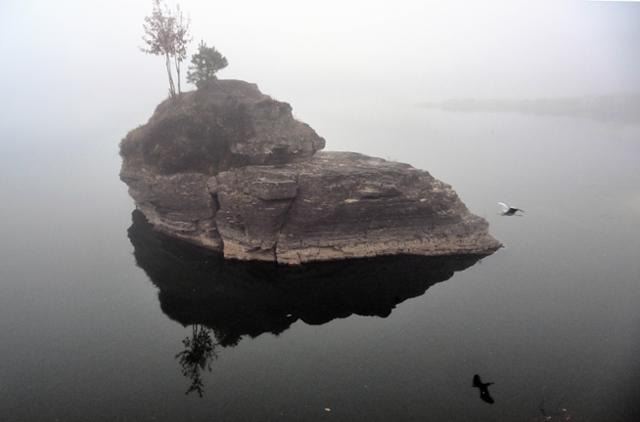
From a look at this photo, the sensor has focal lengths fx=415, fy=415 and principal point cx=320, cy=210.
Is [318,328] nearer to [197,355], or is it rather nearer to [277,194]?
[197,355]

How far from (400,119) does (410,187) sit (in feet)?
313

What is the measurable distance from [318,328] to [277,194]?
12.9m

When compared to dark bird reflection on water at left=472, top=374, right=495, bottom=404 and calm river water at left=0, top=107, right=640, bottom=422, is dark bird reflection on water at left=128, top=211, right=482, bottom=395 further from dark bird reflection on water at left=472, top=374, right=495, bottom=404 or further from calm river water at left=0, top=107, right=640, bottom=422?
dark bird reflection on water at left=472, top=374, right=495, bottom=404

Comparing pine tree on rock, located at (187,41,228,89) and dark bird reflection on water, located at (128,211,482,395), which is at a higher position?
pine tree on rock, located at (187,41,228,89)

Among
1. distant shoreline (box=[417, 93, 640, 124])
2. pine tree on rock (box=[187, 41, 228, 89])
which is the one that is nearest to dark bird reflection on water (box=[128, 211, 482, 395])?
pine tree on rock (box=[187, 41, 228, 89])

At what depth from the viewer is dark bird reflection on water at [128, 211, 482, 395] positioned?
29.6 m

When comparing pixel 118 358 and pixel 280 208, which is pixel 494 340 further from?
pixel 118 358

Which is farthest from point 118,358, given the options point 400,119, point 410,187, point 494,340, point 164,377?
point 400,119

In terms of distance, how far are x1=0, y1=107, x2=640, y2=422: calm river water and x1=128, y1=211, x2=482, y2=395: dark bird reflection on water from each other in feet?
0.50

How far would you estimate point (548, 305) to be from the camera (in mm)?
31516

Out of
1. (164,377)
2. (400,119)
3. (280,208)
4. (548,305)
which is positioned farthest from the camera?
(400,119)

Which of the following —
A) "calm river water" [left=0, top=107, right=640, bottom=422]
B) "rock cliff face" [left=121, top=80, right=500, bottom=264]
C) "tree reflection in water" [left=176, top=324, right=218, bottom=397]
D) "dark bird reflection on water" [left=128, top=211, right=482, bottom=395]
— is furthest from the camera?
"rock cliff face" [left=121, top=80, right=500, bottom=264]

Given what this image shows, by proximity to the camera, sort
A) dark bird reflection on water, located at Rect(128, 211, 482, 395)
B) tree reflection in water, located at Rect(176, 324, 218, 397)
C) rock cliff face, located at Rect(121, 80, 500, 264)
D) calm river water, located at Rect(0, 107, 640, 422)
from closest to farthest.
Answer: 1. calm river water, located at Rect(0, 107, 640, 422)
2. tree reflection in water, located at Rect(176, 324, 218, 397)
3. dark bird reflection on water, located at Rect(128, 211, 482, 395)
4. rock cliff face, located at Rect(121, 80, 500, 264)

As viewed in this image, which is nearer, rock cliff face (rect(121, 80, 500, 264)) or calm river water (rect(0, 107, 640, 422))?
calm river water (rect(0, 107, 640, 422))
